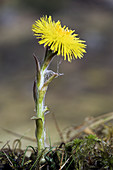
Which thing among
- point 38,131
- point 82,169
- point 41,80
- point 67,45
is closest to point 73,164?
point 82,169

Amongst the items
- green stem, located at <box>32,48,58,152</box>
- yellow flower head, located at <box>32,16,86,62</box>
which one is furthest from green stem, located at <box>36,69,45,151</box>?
yellow flower head, located at <box>32,16,86,62</box>

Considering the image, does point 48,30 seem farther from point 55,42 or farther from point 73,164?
point 73,164

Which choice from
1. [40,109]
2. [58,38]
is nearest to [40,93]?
[40,109]

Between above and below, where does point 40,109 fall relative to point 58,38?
below

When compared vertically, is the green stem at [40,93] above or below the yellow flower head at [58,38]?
below

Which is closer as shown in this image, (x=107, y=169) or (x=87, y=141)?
(x=107, y=169)

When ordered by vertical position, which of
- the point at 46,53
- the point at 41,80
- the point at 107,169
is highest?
the point at 46,53

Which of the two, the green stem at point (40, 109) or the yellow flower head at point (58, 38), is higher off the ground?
the yellow flower head at point (58, 38)

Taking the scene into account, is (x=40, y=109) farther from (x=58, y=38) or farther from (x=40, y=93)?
(x=58, y=38)

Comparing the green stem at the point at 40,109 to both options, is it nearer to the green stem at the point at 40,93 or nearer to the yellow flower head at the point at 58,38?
the green stem at the point at 40,93

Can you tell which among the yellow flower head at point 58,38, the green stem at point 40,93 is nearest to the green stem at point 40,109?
the green stem at point 40,93

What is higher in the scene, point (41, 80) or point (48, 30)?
point (48, 30)
